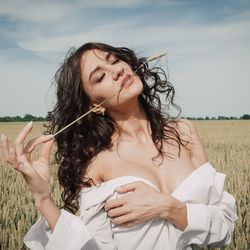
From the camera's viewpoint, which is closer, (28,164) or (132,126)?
(28,164)

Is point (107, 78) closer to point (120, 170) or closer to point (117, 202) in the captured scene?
point (120, 170)

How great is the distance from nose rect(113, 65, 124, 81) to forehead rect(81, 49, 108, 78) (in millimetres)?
95

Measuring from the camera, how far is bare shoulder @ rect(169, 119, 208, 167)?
7.66ft

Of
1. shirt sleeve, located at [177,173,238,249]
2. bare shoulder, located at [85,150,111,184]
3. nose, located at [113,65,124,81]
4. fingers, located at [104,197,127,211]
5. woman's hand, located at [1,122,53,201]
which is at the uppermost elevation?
nose, located at [113,65,124,81]

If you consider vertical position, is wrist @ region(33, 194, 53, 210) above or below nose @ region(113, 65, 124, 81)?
below

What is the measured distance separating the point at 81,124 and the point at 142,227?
75 cm

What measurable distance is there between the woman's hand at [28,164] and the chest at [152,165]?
342mm

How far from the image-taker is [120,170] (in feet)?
7.23

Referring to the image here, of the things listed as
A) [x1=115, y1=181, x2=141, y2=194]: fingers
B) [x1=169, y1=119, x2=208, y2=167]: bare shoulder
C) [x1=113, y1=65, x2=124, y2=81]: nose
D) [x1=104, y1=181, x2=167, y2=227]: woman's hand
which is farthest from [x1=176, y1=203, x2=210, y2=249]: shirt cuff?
[x1=113, y1=65, x2=124, y2=81]: nose

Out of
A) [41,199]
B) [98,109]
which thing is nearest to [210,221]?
[41,199]

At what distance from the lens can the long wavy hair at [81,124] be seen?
7.74 ft

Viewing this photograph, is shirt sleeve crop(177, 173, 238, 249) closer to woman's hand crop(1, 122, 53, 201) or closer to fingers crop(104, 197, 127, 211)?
fingers crop(104, 197, 127, 211)

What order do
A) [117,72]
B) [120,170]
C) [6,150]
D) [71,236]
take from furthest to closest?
[117,72] → [120,170] → [71,236] → [6,150]

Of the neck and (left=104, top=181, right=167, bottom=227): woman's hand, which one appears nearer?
(left=104, top=181, right=167, bottom=227): woman's hand
